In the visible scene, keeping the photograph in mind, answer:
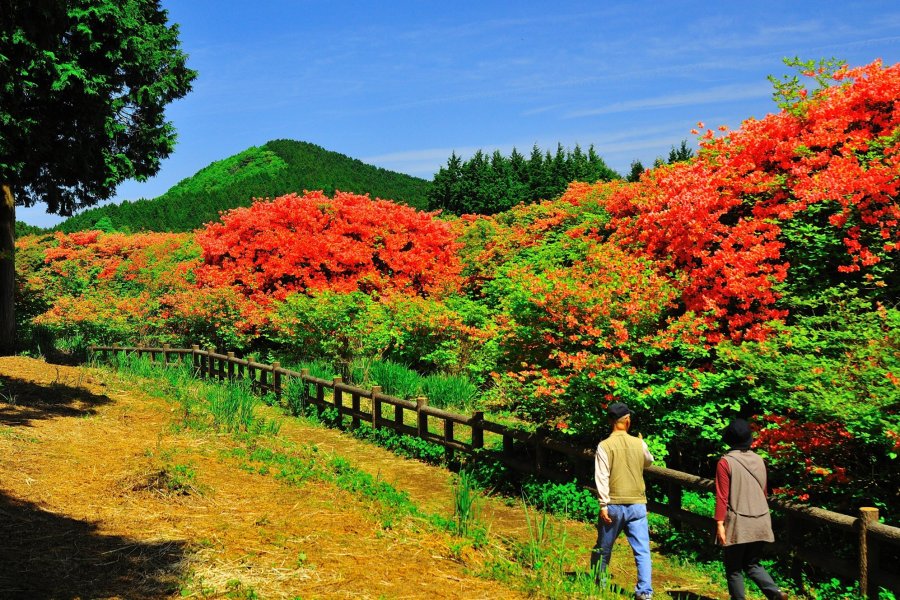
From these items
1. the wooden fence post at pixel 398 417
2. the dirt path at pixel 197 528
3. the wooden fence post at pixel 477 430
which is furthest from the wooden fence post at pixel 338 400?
the wooden fence post at pixel 477 430

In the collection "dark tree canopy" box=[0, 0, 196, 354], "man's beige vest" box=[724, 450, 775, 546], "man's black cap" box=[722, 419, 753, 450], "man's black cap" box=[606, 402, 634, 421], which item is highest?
"dark tree canopy" box=[0, 0, 196, 354]

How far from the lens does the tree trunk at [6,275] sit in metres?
17.5

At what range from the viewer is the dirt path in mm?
5102

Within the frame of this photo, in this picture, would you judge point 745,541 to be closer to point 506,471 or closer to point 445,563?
point 445,563

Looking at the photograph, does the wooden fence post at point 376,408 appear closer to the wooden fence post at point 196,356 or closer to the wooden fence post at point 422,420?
the wooden fence post at point 422,420

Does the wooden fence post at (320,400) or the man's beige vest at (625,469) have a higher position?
the man's beige vest at (625,469)

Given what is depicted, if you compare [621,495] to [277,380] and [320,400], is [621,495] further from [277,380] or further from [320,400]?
[277,380]

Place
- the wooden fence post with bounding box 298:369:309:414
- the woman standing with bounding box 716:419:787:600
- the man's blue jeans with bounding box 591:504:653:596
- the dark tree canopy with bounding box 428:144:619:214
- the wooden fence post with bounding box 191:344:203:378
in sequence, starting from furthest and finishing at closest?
the dark tree canopy with bounding box 428:144:619:214
the wooden fence post with bounding box 191:344:203:378
the wooden fence post with bounding box 298:369:309:414
the man's blue jeans with bounding box 591:504:653:596
the woman standing with bounding box 716:419:787:600

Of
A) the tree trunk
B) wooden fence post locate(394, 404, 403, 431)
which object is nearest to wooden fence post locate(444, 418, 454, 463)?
wooden fence post locate(394, 404, 403, 431)

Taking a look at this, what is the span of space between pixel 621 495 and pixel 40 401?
1027 centimetres

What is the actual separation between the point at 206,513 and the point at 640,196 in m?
7.96

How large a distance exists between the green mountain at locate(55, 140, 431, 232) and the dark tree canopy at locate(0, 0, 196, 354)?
28925 mm

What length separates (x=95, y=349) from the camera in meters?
21.4

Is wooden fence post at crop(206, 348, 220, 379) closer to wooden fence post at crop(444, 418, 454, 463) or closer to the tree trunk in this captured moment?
the tree trunk
